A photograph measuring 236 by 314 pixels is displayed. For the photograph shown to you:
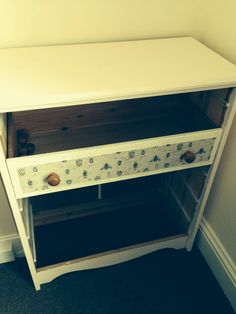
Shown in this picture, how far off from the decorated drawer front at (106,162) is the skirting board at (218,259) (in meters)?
0.49

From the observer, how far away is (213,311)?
4.35 ft

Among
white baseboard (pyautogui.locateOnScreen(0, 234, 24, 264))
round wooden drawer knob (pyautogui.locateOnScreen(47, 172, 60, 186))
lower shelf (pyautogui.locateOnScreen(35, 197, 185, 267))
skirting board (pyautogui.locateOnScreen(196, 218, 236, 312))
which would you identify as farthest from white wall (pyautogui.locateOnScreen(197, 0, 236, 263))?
white baseboard (pyautogui.locateOnScreen(0, 234, 24, 264))

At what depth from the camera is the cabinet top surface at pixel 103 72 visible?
85cm

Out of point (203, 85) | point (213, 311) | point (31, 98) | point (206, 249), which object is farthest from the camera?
point (206, 249)

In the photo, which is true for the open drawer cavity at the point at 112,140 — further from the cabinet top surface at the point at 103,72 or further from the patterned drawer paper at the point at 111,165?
the cabinet top surface at the point at 103,72

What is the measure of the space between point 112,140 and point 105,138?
0.03 m

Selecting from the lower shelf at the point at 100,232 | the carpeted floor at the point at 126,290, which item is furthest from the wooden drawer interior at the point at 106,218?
the carpeted floor at the point at 126,290

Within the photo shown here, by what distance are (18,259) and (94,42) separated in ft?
3.44

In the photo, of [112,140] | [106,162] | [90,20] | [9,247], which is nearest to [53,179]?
[106,162]

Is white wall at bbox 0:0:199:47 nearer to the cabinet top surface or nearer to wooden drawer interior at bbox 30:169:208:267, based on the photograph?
the cabinet top surface

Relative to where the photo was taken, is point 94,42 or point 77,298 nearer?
point 94,42

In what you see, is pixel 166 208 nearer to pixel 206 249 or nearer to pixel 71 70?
pixel 206 249

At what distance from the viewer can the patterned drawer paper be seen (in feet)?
3.15

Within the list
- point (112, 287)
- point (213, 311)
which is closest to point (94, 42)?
point (112, 287)
